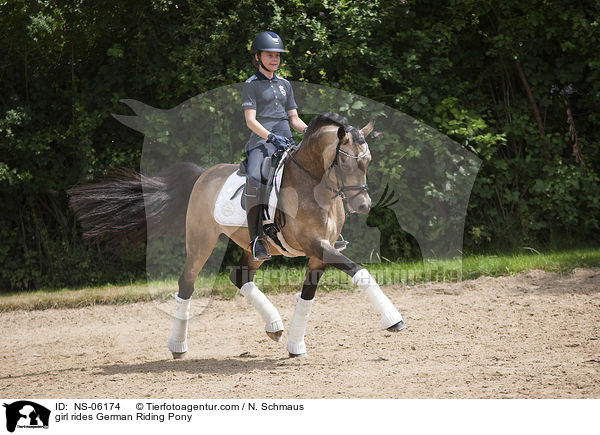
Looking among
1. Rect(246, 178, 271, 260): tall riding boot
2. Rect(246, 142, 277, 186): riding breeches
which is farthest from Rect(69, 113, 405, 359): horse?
Rect(246, 142, 277, 186): riding breeches

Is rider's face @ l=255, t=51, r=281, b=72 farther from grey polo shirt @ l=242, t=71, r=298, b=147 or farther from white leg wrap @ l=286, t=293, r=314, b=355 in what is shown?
white leg wrap @ l=286, t=293, r=314, b=355

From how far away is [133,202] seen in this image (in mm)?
6297

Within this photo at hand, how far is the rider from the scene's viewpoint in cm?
505

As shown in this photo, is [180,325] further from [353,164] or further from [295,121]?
[353,164]

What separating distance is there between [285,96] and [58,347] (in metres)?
3.73

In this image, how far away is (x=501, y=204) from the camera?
32.5 ft

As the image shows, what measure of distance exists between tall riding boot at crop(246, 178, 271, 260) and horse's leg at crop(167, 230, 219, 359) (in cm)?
57

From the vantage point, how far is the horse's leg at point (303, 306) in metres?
5.07

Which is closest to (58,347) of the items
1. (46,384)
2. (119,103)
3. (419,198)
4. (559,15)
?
(46,384)

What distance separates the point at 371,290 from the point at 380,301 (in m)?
0.10

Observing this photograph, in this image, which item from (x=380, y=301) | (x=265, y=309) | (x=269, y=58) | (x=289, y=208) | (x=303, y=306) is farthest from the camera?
(x=265, y=309)

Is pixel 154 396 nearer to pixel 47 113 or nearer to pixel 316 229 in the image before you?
pixel 316 229
